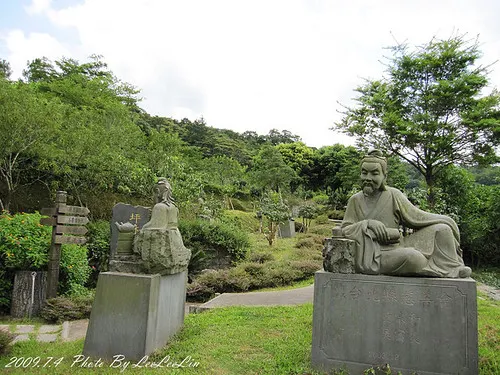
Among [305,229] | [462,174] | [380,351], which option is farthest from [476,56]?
[380,351]

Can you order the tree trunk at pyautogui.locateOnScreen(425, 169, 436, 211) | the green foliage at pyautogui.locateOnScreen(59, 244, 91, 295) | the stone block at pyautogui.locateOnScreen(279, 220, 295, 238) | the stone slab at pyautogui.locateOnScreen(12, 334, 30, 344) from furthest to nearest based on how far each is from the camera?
the stone block at pyautogui.locateOnScreen(279, 220, 295, 238) → the tree trunk at pyautogui.locateOnScreen(425, 169, 436, 211) → the green foliage at pyautogui.locateOnScreen(59, 244, 91, 295) → the stone slab at pyautogui.locateOnScreen(12, 334, 30, 344)

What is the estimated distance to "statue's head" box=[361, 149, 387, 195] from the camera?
4164mm

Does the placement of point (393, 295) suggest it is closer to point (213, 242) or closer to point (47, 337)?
point (47, 337)

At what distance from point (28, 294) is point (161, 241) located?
447cm

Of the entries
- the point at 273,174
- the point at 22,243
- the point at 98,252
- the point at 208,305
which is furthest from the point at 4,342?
the point at 273,174

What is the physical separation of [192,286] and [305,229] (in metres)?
15.7

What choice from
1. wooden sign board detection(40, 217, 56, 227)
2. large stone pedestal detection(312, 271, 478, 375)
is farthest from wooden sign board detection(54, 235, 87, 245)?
large stone pedestal detection(312, 271, 478, 375)

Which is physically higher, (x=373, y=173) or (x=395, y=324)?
(x=373, y=173)

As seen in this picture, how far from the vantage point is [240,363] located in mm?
4203

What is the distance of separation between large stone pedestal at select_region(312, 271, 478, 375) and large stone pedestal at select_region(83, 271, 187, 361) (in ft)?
6.55

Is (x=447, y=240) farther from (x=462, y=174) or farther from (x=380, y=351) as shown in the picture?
(x=462, y=174)

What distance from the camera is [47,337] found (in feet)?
19.1

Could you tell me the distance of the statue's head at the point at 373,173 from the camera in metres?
4.16

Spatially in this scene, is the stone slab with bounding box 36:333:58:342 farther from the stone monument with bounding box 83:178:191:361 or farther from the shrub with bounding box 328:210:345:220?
the shrub with bounding box 328:210:345:220
